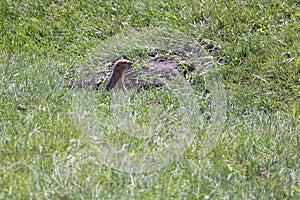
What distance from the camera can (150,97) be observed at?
5.85 meters

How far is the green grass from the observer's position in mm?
4289

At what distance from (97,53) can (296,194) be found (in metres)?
3.21

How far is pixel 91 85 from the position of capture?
20.5 feet

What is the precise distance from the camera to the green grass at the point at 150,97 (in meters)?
4.29

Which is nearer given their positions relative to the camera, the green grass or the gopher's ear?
the green grass

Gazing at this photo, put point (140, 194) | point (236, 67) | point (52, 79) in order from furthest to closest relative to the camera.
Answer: point (236, 67) → point (52, 79) → point (140, 194)

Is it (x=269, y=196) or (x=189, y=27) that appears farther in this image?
(x=189, y=27)

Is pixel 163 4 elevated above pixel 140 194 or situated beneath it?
elevated above

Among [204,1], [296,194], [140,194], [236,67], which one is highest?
[204,1]

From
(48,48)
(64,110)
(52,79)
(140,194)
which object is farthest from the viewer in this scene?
(48,48)

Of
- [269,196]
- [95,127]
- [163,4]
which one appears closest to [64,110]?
[95,127]

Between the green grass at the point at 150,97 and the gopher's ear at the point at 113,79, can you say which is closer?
the green grass at the point at 150,97

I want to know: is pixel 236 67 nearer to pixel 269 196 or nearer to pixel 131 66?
pixel 131 66

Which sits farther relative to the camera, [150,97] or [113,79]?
[113,79]
